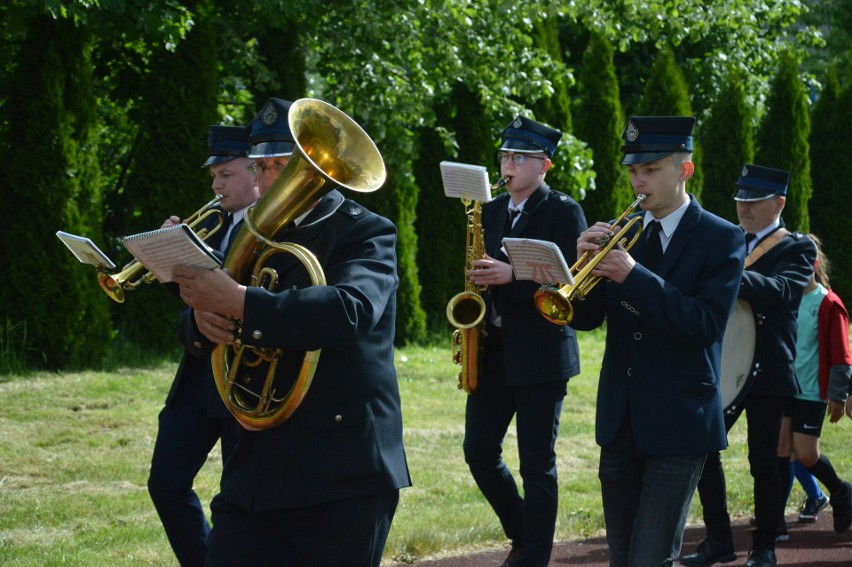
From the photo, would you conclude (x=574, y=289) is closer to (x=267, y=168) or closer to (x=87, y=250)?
(x=267, y=168)

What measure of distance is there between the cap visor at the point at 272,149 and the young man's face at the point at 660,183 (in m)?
1.42

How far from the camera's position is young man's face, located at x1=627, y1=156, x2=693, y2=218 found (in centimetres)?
452

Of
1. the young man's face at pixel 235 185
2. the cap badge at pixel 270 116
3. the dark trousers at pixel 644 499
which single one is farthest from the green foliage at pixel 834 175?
the cap badge at pixel 270 116

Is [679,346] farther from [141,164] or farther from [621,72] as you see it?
[621,72]

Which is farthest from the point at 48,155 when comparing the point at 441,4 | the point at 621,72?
the point at 621,72

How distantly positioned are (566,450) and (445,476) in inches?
57.4

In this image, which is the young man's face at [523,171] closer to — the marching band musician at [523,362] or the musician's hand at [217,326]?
the marching band musician at [523,362]

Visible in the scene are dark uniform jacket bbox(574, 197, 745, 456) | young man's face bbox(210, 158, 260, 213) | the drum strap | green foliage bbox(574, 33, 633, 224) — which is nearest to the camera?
dark uniform jacket bbox(574, 197, 745, 456)

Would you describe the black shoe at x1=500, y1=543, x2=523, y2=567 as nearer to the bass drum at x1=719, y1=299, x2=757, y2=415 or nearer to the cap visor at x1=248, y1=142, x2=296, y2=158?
the bass drum at x1=719, y1=299, x2=757, y2=415

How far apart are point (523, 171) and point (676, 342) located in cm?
192

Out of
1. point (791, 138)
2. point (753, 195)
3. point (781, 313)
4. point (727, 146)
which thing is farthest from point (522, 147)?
point (791, 138)

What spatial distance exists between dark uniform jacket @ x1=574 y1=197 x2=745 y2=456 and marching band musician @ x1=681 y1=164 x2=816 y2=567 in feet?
5.59

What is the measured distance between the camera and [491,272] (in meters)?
5.80

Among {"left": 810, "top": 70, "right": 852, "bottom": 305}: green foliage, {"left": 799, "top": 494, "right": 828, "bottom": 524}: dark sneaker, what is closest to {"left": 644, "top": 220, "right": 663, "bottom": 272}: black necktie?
{"left": 799, "top": 494, "right": 828, "bottom": 524}: dark sneaker
